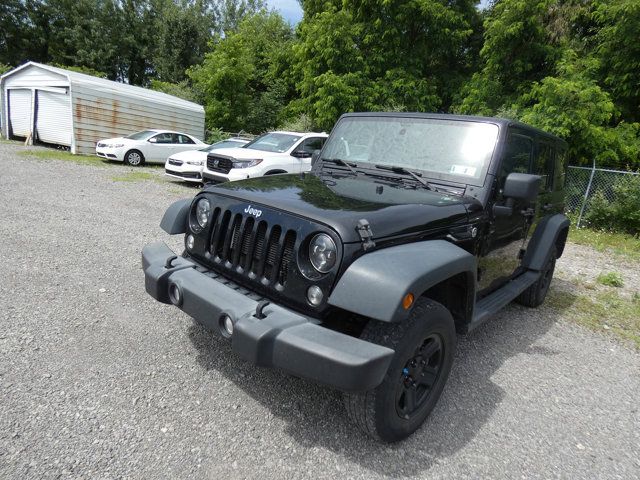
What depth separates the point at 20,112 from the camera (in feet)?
60.6

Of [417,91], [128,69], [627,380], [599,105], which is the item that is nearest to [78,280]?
[627,380]

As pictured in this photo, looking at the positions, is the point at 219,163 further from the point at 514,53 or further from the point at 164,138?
the point at 514,53

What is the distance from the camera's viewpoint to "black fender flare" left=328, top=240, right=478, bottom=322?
196 centimetres

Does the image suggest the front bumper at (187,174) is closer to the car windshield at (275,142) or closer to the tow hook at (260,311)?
the car windshield at (275,142)

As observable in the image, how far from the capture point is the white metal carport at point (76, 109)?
51.6 ft

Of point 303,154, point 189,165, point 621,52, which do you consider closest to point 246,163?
point 303,154

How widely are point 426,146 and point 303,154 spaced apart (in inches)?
259

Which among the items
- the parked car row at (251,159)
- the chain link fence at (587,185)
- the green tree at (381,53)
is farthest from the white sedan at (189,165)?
the chain link fence at (587,185)

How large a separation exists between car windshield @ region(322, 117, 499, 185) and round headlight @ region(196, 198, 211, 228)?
1.36 m

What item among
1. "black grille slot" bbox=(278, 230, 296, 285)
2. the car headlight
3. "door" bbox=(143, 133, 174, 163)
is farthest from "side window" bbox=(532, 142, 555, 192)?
"door" bbox=(143, 133, 174, 163)

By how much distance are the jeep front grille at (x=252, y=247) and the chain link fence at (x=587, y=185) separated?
32.9 ft

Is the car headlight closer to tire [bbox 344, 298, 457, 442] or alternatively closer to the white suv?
the white suv

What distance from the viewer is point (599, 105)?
399 inches

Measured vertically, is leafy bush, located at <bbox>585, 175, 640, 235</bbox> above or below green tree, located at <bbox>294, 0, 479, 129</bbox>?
below
